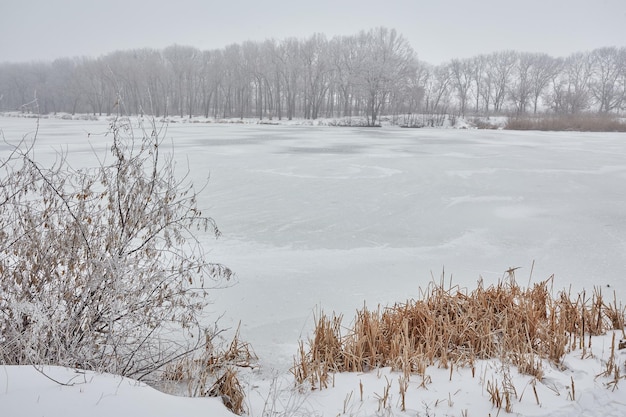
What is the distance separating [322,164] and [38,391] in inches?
480

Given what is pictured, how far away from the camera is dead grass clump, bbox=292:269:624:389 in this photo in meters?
3.24

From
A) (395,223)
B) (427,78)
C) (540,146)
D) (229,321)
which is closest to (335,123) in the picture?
(540,146)

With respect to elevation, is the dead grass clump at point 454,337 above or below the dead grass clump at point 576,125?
below

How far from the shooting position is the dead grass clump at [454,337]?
3.24m

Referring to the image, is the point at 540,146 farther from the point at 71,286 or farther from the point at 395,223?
the point at 71,286

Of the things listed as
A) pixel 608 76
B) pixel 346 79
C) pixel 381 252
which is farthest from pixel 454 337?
pixel 608 76

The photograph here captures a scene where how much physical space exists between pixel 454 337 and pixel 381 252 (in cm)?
237

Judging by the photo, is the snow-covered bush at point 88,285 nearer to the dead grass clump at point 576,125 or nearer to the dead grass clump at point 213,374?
the dead grass clump at point 213,374

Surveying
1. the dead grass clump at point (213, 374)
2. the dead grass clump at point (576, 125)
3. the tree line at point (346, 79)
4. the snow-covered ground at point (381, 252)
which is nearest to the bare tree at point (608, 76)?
the tree line at point (346, 79)

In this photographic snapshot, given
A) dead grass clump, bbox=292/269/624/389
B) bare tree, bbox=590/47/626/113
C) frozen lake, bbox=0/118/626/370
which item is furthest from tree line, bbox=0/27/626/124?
dead grass clump, bbox=292/269/624/389

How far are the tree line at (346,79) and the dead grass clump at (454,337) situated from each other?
41586 millimetres

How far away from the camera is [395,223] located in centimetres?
733

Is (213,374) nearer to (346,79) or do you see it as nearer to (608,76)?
(346,79)

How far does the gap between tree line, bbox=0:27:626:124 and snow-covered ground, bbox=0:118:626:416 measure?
34.3m
